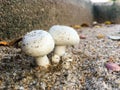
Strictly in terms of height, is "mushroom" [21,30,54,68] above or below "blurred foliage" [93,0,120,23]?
above

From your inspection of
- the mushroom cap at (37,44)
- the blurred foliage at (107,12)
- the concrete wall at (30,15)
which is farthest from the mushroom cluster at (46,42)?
the blurred foliage at (107,12)

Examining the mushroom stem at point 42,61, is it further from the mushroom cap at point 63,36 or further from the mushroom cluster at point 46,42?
the mushroom cap at point 63,36

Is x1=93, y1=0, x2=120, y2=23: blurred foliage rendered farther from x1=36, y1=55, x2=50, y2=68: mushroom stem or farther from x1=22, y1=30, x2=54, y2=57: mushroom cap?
x1=22, y1=30, x2=54, y2=57: mushroom cap

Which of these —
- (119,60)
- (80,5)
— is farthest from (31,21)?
(80,5)

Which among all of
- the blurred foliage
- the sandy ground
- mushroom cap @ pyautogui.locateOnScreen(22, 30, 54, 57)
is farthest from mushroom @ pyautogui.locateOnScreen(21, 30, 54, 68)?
the blurred foliage

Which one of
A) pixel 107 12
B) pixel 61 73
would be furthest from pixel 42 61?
pixel 107 12

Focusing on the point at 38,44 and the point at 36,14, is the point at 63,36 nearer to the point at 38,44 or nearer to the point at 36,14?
the point at 38,44

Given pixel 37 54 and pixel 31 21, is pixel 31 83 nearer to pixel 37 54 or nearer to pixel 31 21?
pixel 37 54
